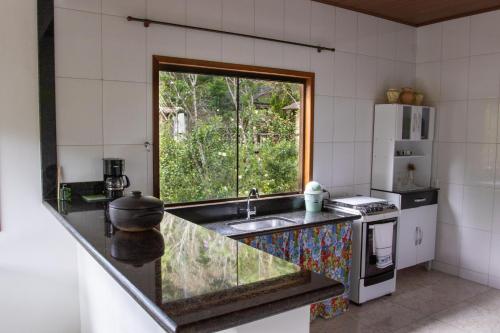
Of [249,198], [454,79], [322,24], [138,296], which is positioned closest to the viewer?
[138,296]

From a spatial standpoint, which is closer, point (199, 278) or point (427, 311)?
point (199, 278)

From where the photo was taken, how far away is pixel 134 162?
9.60ft

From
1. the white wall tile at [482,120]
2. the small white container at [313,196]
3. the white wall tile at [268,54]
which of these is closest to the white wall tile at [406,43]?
the white wall tile at [482,120]

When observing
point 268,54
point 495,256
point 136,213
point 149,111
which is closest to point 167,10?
point 149,111

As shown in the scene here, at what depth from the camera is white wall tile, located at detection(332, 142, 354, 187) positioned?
4.04m

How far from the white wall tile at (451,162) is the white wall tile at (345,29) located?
1.46 meters

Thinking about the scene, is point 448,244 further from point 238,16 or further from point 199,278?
point 199,278

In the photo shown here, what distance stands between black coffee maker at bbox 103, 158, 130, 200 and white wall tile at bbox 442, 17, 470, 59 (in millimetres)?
3521

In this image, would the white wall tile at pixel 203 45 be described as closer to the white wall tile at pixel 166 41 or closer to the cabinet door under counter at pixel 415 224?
the white wall tile at pixel 166 41

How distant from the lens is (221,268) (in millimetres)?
1343

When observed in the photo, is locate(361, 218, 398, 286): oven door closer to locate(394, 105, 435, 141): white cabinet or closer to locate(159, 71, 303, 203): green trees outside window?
locate(159, 71, 303, 203): green trees outside window

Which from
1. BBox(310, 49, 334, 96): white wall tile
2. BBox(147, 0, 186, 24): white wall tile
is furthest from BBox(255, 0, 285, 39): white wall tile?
BBox(147, 0, 186, 24): white wall tile

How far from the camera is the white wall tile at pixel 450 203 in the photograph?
4.38 metres

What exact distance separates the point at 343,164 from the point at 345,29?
4.20 feet
